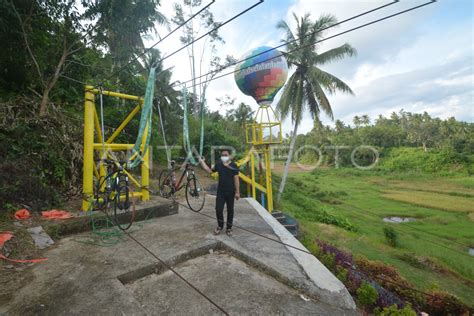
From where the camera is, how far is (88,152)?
5438 millimetres

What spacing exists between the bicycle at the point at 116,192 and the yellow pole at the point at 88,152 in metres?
0.19

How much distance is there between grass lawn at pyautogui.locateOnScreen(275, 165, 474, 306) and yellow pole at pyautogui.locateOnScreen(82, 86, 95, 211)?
6.28 metres

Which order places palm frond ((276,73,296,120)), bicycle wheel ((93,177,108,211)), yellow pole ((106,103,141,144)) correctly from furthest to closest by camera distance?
palm frond ((276,73,296,120)) → yellow pole ((106,103,141,144)) → bicycle wheel ((93,177,108,211))

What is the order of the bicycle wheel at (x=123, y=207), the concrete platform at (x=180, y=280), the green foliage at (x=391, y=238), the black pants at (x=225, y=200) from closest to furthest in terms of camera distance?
the concrete platform at (x=180, y=280) < the black pants at (x=225, y=200) < the bicycle wheel at (x=123, y=207) < the green foliage at (x=391, y=238)

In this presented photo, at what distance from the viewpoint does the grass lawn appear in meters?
10.2

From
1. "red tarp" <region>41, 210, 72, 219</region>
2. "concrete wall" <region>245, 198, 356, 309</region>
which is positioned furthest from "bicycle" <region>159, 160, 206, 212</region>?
"concrete wall" <region>245, 198, 356, 309</region>

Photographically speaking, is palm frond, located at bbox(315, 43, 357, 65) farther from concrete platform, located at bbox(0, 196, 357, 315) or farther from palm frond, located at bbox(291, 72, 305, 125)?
concrete platform, located at bbox(0, 196, 357, 315)

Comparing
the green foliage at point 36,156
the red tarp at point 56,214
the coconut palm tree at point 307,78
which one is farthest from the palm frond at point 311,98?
the red tarp at point 56,214

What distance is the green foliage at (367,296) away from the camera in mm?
4102

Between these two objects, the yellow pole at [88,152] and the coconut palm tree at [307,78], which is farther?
the coconut palm tree at [307,78]

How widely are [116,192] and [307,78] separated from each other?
16.1 m

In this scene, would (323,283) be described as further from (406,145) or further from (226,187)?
(406,145)

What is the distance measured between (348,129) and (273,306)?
64.8 m

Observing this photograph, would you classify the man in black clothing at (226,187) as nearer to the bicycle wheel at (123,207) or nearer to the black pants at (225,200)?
the black pants at (225,200)
